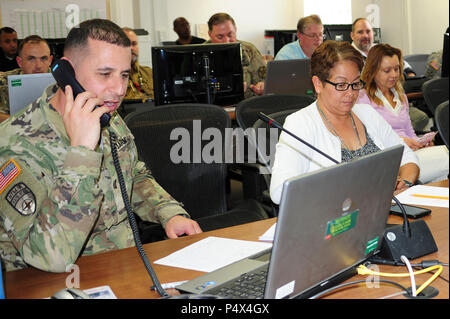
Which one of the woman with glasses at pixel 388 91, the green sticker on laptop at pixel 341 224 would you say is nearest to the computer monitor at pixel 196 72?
the woman with glasses at pixel 388 91

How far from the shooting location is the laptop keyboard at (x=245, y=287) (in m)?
1.16

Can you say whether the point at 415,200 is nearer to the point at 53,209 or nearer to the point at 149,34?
the point at 53,209

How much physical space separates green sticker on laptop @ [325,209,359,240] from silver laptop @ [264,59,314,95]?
3122 millimetres

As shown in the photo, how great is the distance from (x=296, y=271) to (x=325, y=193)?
146 millimetres

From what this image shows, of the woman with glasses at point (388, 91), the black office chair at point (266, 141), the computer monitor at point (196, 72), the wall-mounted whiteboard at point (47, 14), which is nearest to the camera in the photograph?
the black office chair at point (266, 141)

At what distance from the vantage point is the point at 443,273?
4.06ft

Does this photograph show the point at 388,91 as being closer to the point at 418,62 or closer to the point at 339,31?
the point at 418,62

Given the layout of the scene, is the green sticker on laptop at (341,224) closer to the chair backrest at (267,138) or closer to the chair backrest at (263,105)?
the chair backrest at (267,138)

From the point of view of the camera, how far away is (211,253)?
4.83 ft

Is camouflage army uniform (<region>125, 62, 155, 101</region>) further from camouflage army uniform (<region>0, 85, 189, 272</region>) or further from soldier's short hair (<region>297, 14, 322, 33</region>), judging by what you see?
camouflage army uniform (<region>0, 85, 189, 272</region>)

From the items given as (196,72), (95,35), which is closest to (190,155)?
(95,35)

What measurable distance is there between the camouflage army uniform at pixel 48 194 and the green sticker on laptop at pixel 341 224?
24.3 inches

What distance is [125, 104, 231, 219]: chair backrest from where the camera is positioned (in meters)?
2.32
